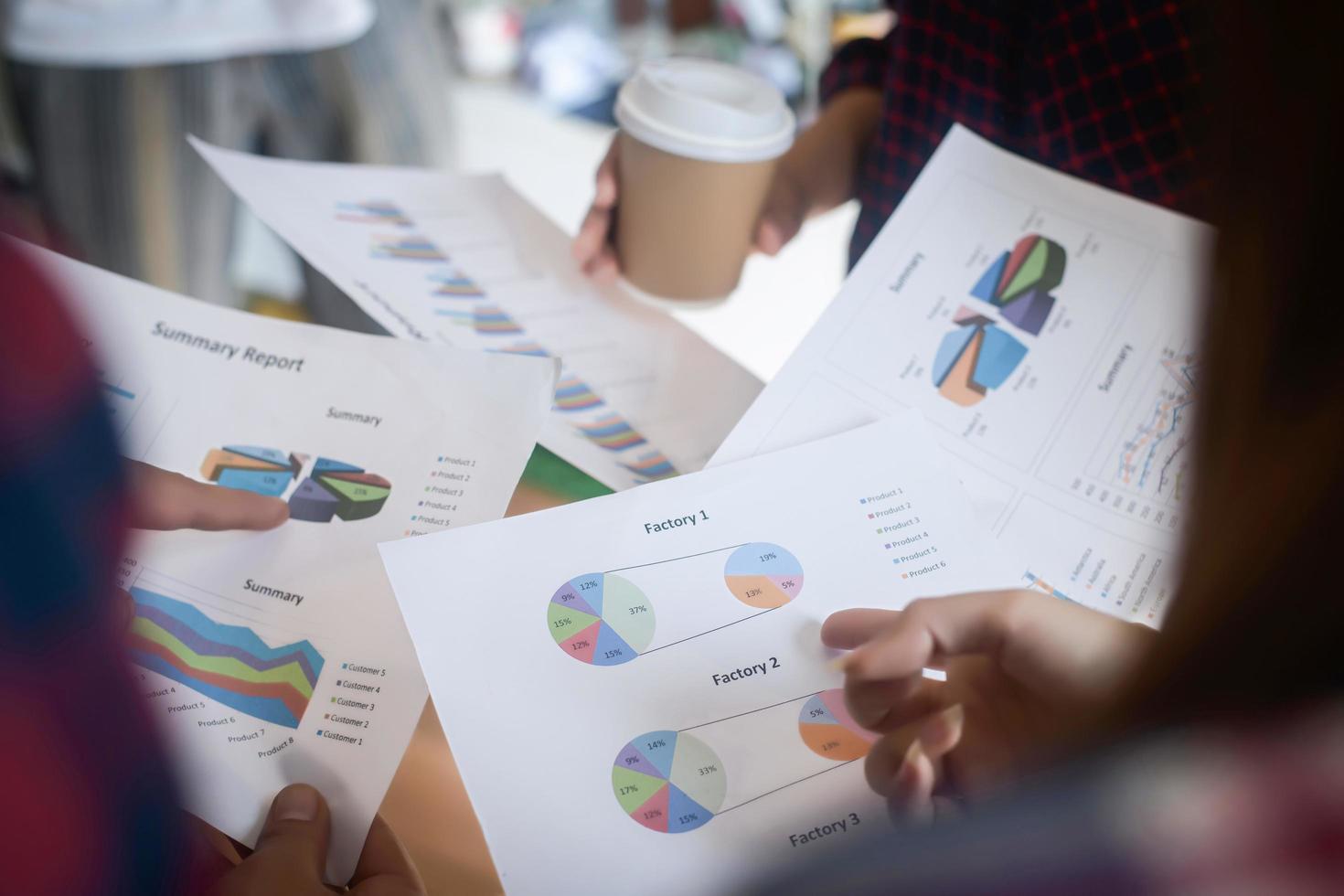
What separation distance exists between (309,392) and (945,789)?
1.26 ft

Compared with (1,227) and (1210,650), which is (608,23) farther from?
(1210,650)

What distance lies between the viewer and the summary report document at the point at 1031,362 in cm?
49

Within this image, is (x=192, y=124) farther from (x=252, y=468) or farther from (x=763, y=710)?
(x=763, y=710)

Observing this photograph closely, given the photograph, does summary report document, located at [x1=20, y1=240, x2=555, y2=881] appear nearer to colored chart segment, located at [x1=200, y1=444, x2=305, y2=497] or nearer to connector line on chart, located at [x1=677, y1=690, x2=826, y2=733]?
colored chart segment, located at [x1=200, y1=444, x2=305, y2=497]

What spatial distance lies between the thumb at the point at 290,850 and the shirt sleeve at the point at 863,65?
2.39 ft

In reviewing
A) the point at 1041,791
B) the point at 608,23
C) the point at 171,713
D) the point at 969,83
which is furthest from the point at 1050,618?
the point at 608,23

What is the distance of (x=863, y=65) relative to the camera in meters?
0.84

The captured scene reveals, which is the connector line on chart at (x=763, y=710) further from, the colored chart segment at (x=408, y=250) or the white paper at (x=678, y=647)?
the colored chart segment at (x=408, y=250)

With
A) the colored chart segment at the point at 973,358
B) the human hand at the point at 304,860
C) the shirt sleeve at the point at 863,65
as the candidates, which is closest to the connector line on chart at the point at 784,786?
the human hand at the point at 304,860

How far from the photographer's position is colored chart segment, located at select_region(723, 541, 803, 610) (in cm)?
44

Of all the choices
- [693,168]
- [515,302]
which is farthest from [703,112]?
[515,302]

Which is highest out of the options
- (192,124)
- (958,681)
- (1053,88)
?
(1053,88)

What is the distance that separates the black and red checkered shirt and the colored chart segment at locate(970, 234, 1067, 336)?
0.36 feet

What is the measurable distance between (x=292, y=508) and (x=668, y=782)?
244 millimetres
